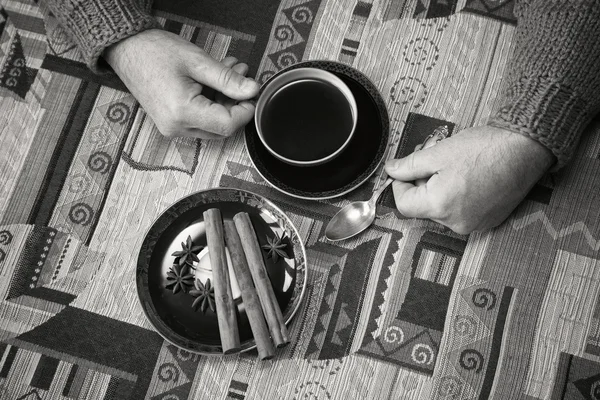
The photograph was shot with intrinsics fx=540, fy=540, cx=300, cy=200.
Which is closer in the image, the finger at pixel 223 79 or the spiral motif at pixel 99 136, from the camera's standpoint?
the finger at pixel 223 79

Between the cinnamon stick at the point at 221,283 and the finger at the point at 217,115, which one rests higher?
the finger at the point at 217,115

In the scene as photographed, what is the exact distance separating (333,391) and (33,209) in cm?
65

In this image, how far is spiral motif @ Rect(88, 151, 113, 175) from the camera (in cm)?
103

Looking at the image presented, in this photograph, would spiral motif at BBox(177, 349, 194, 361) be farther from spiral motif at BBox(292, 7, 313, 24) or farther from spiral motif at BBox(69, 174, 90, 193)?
spiral motif at BBox(292, 7, 313, 24)

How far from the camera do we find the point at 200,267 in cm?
94

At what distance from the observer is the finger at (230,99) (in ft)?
3.21

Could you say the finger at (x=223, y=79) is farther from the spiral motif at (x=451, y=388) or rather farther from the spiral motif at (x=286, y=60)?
the spiral motif at (x=451, y=388)

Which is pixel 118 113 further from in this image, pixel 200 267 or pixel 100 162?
pixel 200 267

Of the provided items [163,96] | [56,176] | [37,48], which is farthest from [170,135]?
[37,48]

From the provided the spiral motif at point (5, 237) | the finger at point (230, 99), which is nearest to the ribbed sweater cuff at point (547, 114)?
the finger at point (230, 99)

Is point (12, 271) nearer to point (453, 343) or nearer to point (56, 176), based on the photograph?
point (56, 176)

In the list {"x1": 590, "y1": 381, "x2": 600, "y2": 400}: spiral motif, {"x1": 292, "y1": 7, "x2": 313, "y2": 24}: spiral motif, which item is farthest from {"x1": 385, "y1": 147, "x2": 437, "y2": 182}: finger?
{"x1": 590, "y1": 381, "x2": 600, "y2": 400}: spiral motif

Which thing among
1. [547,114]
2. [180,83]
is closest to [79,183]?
[180,83]

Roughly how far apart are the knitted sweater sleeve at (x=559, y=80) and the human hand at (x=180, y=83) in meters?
0.45
